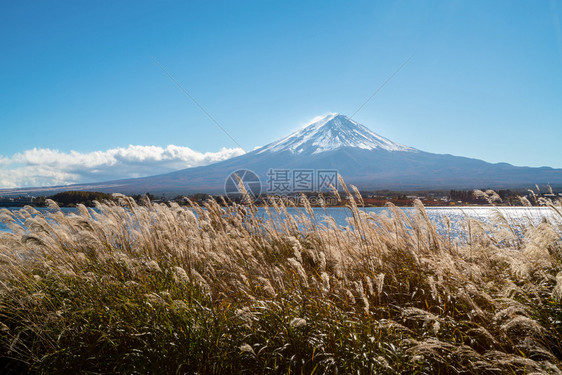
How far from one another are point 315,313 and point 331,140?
119 metres

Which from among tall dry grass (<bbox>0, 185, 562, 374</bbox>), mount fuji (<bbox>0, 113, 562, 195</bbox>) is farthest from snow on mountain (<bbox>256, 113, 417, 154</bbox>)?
tall dry grass (<bbox>0, 185, 562, 374</bbox>)

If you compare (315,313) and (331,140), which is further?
(331,140)

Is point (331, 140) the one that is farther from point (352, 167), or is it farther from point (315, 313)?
point (315, 313)

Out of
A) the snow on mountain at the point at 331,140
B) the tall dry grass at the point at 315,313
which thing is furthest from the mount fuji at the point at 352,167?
the tall dry grass at the point at 315,313

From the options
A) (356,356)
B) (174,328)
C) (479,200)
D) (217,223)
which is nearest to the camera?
(356,356)

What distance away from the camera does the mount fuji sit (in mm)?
80812

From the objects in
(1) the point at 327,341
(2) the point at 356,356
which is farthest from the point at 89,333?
(2) the point at 356,356

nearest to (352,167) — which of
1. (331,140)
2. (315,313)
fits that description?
(331,140)

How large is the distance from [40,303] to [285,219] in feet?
11.8

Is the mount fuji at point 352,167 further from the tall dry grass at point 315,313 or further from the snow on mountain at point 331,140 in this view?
the tall dry grass at point 315,313

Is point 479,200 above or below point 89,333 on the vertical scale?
above

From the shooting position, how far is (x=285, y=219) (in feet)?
18.6

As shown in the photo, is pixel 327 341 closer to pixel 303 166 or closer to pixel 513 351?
pixel 513 351

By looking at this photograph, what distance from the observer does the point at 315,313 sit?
2.85 m
